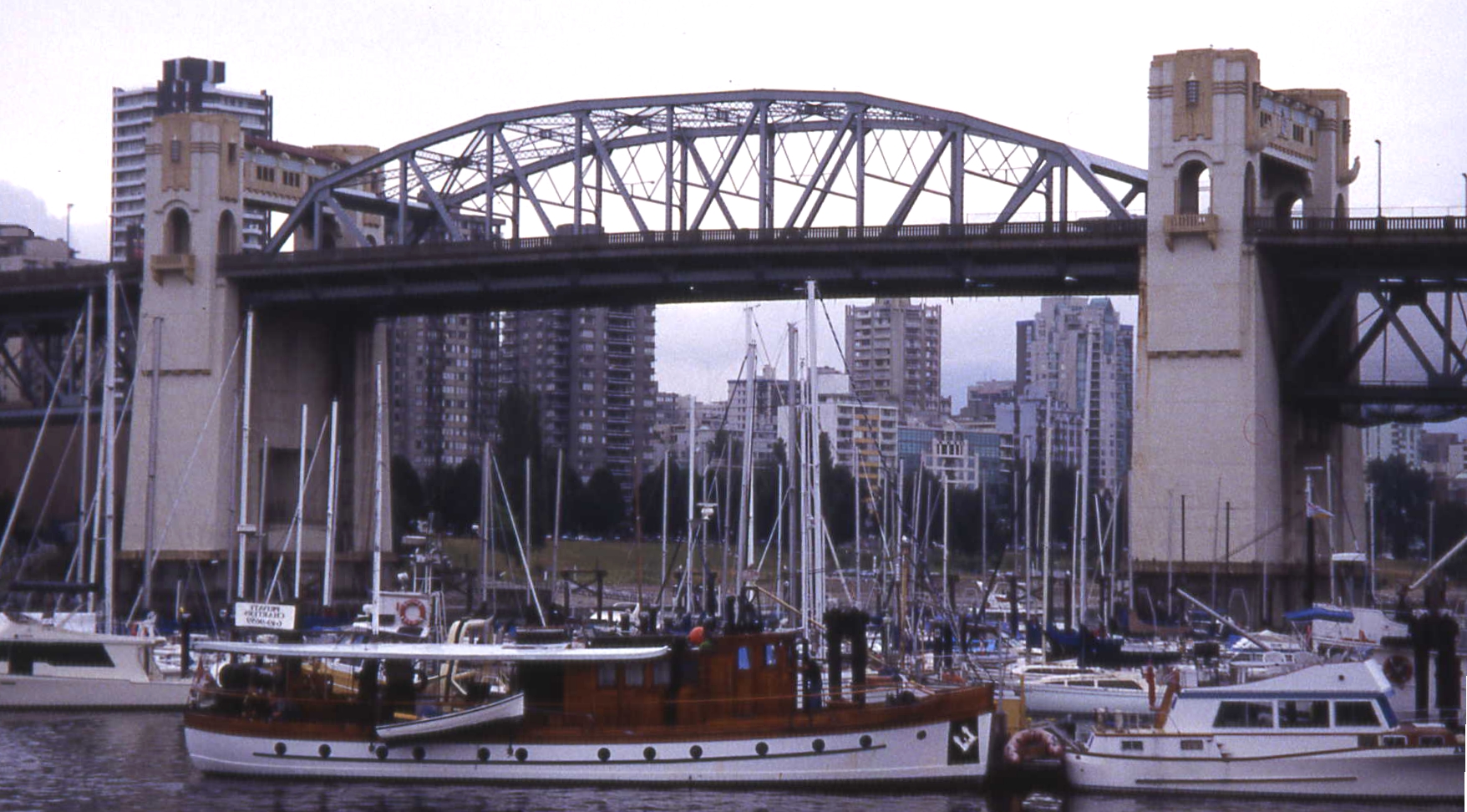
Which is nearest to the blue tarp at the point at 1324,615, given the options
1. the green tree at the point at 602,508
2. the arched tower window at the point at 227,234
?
the arched tower window at the point at 227,234

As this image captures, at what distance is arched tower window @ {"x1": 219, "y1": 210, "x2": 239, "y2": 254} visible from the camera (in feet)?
357

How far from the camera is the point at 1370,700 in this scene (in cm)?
4809

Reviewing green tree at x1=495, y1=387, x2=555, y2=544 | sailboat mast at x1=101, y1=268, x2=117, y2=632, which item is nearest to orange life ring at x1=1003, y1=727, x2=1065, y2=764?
sailboat mast at x1=101, y1=268, x2=117, y2=632

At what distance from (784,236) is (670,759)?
47706 millimetres

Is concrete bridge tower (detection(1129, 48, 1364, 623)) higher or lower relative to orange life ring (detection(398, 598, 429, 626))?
higher

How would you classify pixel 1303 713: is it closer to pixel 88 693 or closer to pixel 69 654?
pixel 88 693

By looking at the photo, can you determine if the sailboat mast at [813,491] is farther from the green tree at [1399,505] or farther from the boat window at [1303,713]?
the green tree at [1399,505]

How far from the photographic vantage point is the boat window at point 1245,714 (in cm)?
4881

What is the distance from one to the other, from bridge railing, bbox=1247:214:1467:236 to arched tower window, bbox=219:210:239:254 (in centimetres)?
4889

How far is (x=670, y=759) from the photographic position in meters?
50.3

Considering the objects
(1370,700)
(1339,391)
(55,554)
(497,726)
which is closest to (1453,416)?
(1339,391)

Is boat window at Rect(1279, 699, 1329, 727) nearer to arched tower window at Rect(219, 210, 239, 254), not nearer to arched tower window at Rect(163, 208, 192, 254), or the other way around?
arched tower window at Rect(219, 210, 239, 254)

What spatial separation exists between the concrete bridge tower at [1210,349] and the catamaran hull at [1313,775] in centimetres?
3349

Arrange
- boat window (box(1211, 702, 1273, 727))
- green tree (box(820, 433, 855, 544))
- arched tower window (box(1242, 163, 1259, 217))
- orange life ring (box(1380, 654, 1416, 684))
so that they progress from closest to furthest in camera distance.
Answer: boat window (box(1211, 702, 1273, 727)) < orange life ring (box(1380, 654, 1416, 684)) < arched tower window (box(1242, 163, 1259, 217)) < green tree (box(820, 433, 855, 544))
